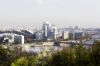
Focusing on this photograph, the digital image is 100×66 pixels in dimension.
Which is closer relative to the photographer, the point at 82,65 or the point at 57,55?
the point at 82,65

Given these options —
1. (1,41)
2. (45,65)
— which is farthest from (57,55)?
(1,41)

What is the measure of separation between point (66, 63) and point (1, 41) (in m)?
20.7

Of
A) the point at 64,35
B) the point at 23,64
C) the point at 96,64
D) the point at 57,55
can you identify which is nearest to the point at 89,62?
the point at 96,64

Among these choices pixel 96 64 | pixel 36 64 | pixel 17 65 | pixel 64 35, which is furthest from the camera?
pixel 64 35

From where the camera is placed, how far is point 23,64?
9.81 metres

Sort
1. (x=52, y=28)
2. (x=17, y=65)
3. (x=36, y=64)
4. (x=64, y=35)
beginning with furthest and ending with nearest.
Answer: (x=52, y=28) → (x=64, y=35) → (x=36, y=64) → (x=17, y=65)

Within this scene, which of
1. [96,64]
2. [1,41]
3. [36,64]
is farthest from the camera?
[1,41]

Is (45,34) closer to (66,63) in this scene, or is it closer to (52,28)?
(52,28)

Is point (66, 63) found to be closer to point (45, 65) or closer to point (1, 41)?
point (45, 65)

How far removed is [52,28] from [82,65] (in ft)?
99.8

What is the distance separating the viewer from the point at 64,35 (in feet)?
Result: 120

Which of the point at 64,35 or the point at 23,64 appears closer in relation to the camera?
the point at 23,64

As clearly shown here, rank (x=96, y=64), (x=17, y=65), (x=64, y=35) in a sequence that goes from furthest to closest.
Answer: (x=64, y=35)
(x=17, y=65)
(x=96, y=64)

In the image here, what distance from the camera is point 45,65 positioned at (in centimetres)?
988
